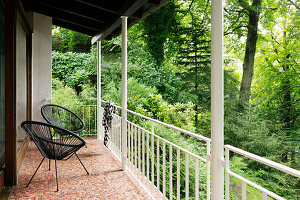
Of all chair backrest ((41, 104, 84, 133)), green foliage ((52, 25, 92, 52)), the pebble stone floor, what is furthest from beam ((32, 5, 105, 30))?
green foliage ((52, 25, 92, 52))

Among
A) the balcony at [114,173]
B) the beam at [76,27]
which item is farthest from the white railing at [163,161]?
the beam at [76,27]

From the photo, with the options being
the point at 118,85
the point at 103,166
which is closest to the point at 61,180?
the point at 103,166

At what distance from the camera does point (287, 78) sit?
8.11m

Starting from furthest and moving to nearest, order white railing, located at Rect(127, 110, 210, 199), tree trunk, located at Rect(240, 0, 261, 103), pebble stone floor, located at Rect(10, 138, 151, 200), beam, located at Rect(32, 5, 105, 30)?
1. tree trunk, located at Rect(240, 0, 261, 103)
2. beam, located at Rect(32, 5, 105, 30)
3. pebble stone floor, located at Rect(10, 138, 151, 200)
4. white railing, located at Rect(127, 110, 210, 199)

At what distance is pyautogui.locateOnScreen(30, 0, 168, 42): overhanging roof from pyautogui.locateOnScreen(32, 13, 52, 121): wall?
12.7 inches

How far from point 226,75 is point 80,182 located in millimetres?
6659

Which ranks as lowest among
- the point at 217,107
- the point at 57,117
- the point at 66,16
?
the point at 57,117

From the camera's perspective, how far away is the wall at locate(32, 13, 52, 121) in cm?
553

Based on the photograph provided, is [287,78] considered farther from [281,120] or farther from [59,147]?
[59,147]

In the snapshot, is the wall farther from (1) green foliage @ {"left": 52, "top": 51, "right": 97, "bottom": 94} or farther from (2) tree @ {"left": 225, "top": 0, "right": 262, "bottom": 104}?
(2) tree @ {"left": 225, "top": 0, "right": 262, "bottom": 104}

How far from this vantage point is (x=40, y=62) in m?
5.58

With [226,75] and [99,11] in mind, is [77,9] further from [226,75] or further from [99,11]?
[226,75]

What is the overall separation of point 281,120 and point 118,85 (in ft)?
18.1

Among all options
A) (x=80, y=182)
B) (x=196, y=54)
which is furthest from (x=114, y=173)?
(x=196, y=54)
